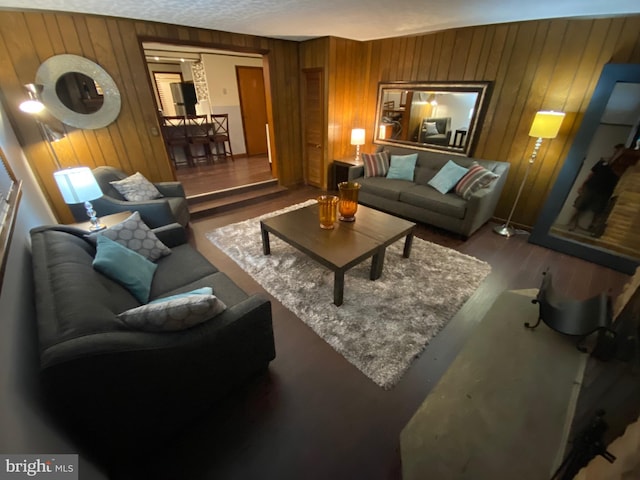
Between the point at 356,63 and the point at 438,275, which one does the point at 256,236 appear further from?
the point at 356,63

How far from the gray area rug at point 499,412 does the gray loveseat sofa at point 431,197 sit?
1.68 m

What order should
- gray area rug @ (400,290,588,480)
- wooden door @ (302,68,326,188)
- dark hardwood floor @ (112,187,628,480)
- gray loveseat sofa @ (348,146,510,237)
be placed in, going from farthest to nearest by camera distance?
wooden door @ (302,68,326,188), gray loveseat sofa @ (348,146,510,237), dark hardwood floor @ (112,187,628,480), gray area rug @ (400,290,588,480)

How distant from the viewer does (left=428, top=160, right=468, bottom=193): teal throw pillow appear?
3314mm

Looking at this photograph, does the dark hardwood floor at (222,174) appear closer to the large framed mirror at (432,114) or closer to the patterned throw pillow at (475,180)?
the large framed mirror at (432,114)

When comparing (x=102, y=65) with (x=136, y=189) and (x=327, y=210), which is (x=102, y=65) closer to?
(x=136, y=189)

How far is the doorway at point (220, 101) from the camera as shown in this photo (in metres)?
5.45

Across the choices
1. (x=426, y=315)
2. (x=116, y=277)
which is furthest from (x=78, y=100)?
(x=426, y=315)

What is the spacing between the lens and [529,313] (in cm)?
175

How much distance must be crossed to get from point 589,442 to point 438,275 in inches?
71.9

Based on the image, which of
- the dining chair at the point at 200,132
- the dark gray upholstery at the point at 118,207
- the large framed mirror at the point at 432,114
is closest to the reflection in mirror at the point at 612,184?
the large framed mirror at the point at 432,114

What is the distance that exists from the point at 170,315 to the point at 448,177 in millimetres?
3378

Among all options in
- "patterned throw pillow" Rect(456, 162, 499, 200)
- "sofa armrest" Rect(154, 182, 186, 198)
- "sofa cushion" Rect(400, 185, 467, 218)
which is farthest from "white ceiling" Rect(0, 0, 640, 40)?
"sofa cushion" Rect(400, 185, 467, 218)

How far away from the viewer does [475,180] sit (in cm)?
311

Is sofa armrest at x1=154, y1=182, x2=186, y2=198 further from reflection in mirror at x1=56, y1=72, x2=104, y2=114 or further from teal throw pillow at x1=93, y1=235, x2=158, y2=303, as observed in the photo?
teal throw pillow at x1=93, y1=235, x2=158, y2=303
